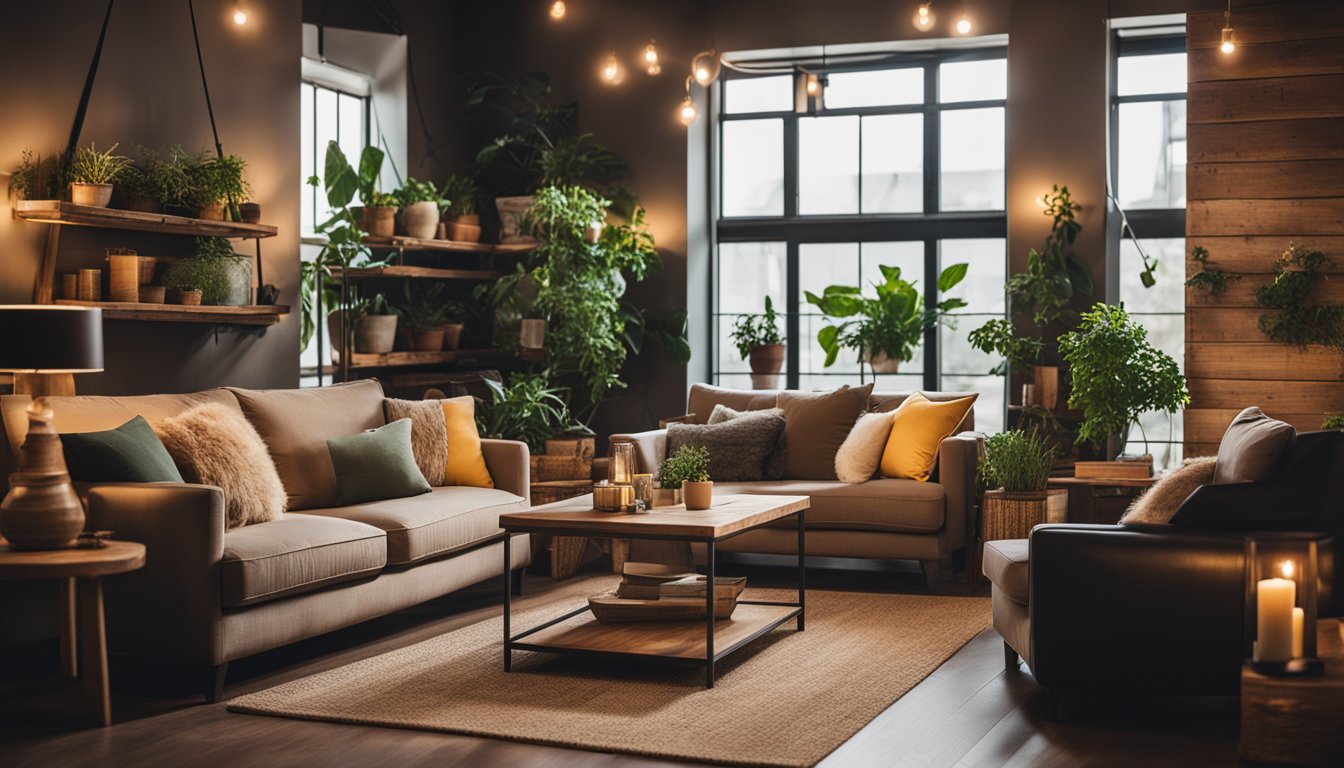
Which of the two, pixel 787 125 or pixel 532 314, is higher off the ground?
pixel 787 125

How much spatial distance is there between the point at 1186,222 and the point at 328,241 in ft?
15.6

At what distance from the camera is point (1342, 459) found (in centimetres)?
393

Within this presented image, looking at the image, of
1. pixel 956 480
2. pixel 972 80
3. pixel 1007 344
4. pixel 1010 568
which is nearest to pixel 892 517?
pixel 956 480

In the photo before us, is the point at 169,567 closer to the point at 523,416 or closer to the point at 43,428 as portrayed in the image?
the point at 43,428

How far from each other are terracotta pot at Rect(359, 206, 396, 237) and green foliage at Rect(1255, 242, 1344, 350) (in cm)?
469

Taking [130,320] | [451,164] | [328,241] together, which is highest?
[451,164]

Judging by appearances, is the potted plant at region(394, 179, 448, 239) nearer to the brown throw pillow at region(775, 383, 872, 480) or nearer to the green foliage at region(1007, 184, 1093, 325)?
the brown throw pillow at region(775, 383, 872, 480)

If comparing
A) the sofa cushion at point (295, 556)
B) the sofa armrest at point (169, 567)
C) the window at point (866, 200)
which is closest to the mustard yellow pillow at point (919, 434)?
the window at point (866, 200)

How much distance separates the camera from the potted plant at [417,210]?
768 cm

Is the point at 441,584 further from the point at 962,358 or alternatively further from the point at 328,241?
the point at 962,358

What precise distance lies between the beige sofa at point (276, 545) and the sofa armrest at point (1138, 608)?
2.35 meters

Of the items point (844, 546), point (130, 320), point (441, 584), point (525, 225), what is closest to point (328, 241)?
point (525, 225)

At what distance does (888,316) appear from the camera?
8070 mm

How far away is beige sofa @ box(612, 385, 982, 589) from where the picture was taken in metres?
6.07
